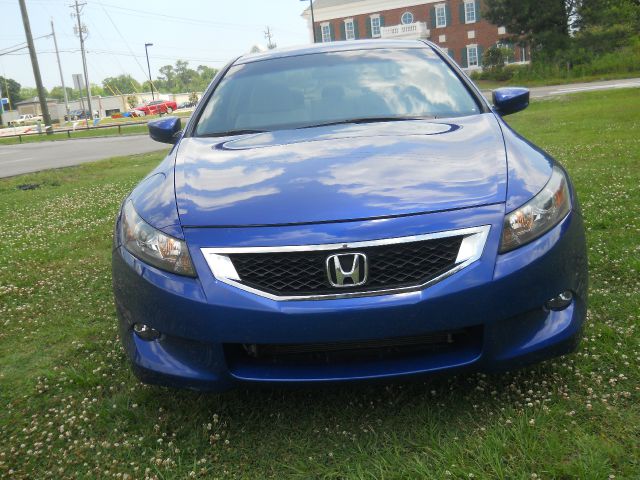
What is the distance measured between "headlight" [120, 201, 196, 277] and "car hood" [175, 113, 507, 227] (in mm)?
102

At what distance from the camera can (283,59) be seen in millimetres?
3826

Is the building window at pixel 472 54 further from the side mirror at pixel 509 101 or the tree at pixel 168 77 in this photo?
the tree at pixel 168 77

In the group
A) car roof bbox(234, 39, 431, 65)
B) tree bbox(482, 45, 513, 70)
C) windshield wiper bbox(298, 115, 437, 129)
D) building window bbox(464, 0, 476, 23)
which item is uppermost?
building window bbox(464, 0, 476, 23)

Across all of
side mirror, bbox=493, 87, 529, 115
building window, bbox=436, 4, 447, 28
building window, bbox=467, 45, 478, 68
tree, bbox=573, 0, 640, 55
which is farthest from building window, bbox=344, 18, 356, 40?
side mirror, bbox=493, 87, 529, 115

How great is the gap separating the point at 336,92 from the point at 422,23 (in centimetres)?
5763

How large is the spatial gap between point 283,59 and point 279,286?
2.18m

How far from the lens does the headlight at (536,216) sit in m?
2.09

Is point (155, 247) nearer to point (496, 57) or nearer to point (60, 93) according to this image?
point (496, 57)

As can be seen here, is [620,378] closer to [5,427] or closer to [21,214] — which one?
[5,427]

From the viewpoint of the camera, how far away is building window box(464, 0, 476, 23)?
55.1 metres

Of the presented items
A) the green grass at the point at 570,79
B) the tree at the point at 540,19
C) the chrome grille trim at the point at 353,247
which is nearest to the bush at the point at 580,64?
the green grass at the point at 570,79

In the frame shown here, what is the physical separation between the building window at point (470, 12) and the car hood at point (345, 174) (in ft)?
187

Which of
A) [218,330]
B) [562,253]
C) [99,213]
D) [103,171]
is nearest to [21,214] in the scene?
[99,213]

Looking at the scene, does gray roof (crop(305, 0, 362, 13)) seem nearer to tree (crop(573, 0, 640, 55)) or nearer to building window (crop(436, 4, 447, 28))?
building window (crop(436, 4, 447, 28))
